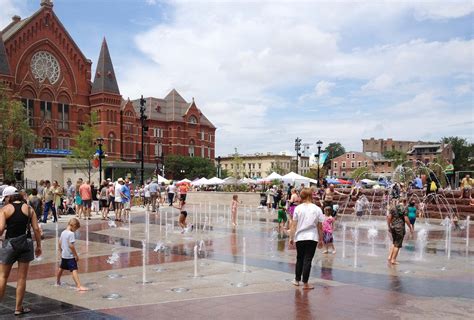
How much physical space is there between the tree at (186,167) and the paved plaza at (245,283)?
80.2 m

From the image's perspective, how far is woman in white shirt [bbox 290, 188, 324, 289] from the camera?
8.70 m

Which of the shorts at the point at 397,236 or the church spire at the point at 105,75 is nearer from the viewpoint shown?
the shorts at the point at 397,236

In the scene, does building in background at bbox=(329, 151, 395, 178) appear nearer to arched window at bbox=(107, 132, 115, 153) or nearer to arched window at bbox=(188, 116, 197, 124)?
arched window at bbox=(188, 116, 197, 124)

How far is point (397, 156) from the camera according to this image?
12469 cm

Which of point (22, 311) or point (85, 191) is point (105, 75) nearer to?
point (85, 191)

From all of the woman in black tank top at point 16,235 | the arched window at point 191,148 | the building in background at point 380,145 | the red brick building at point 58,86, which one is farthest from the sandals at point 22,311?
the building in background at point 380,145

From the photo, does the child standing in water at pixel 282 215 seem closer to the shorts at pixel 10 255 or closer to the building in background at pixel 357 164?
the shorts at pixel 10 255

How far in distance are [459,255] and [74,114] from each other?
2971 inches

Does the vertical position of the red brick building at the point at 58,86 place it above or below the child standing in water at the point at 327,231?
above

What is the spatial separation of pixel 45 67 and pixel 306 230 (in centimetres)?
7579

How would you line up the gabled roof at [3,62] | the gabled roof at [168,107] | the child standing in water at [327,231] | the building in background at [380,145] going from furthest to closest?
the building in background at [380,145] < the gabled roof at [168,107] < the gabled roof at [3,62] < the child standing in water at [327,231]

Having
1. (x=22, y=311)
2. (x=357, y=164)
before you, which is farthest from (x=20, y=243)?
(x=357, y=164)

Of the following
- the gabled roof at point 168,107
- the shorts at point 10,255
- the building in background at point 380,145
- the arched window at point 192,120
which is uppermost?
the gabled roof at point 168,107

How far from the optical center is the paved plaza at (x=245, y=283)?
7.48 m
